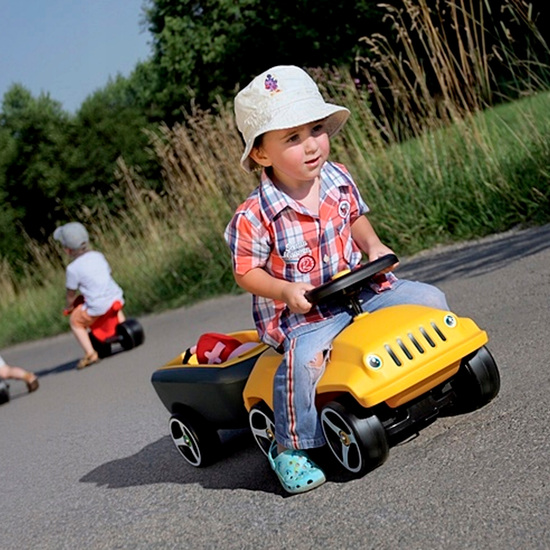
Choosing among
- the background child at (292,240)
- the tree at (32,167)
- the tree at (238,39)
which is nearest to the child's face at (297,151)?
the background child at (292,240)

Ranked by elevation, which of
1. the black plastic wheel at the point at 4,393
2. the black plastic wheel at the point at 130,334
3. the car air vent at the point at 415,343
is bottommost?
the black plastic wheel at the point at 130,334

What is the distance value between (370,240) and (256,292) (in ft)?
1.82

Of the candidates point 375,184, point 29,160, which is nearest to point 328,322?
point 375,184

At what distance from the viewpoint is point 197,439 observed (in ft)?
14.5

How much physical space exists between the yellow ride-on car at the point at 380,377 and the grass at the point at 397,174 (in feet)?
13.7

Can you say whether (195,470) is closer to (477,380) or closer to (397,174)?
(477,380)

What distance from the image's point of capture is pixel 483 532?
292 centimetres

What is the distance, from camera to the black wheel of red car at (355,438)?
139 inches

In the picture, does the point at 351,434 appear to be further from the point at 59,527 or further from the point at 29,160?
the point at 29,160

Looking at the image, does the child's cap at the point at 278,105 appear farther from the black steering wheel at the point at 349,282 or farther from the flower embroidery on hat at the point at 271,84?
the black steering wheel at the point at 349,282

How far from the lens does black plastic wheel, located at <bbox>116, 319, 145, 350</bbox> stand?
9461mm

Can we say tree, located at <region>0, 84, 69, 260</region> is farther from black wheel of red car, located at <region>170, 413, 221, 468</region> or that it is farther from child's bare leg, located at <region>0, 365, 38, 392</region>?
black wheel of red car, located at <region>170, 413, 221, 468</region>

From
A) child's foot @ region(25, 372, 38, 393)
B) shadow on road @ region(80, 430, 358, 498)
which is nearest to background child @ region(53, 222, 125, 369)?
child's foot @ region(25, 372, 38, 393)

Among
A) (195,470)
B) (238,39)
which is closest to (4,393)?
(195,470)
